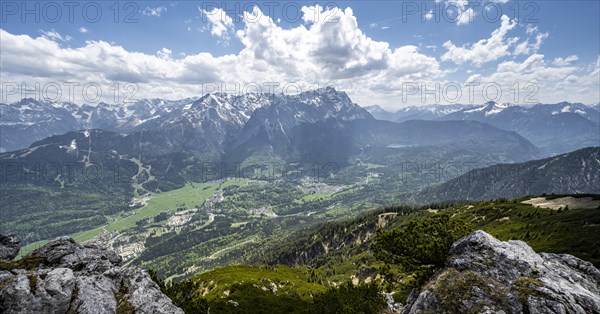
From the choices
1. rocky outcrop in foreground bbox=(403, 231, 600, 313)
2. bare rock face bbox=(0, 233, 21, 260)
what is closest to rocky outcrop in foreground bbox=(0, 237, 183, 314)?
bare rock face bbox=(0, 233, 21, 260)

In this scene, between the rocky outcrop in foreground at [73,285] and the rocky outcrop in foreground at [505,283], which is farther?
the rocky outcrop in foreground at [73,285]

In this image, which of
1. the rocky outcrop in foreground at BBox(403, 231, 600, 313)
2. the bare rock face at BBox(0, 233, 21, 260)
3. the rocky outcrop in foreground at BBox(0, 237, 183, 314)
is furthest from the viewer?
the bare rock face at BBox(0, 233, 21, 260)

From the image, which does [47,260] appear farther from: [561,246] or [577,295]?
[561,246]

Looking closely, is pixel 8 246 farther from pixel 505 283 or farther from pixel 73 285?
pixel 505 283

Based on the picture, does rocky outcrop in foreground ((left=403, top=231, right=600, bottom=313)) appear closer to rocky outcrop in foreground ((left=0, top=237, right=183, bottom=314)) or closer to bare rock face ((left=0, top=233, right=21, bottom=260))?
rocky outcrop in foreground ((left=0, top=237, right=183, bottom=314))

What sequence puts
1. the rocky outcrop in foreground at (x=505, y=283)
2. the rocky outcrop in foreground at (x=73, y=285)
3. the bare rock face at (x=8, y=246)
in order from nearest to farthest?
the rocky outcrop in foreground at (x=505, y=283), the rocky outcrop in foreground at (x=73, y=285), the bare rock face at (x=8, y=246)

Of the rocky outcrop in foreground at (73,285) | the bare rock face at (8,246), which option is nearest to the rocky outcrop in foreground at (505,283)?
the rocky outcrop in foreground at (73,285)

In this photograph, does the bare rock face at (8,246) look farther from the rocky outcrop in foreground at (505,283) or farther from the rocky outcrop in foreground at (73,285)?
the rocky outcrop in foreground at (505,283)

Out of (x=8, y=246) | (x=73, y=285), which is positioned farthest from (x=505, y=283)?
(x=8, y=246)
